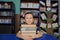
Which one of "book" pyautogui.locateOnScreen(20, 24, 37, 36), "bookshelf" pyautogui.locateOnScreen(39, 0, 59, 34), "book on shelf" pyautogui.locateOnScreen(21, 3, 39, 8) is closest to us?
"book" pyautogui.locateOnScreen(20, 24, 37, 36)

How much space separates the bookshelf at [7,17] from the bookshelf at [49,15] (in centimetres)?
Answer: 97

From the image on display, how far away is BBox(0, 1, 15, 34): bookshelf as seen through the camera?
18.6 feet

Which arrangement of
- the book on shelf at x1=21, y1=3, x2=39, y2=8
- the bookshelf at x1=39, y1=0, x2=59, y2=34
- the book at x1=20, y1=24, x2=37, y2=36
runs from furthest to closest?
the book on shelf at x1=21, y1=3, x2=39, y2=8 → the bookshelf at x1=39, y1=0, x2=59, y2=34 → the book at x1=20, y1=24, x2=37, y2=36

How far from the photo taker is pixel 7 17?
594 centimetres

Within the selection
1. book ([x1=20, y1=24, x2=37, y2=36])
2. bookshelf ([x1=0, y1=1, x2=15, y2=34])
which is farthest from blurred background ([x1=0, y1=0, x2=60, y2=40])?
book ([x1=20, y1=24, x2=37, y2=36])

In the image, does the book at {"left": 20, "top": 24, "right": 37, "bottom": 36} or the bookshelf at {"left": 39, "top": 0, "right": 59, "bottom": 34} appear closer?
the book at {"left": 20, "top": 24, "right": 37, "bottom": 36}

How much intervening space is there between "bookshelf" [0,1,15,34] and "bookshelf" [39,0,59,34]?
Result: 97 cm

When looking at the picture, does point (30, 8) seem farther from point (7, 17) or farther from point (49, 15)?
point (7, 17)

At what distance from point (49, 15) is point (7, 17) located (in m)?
1.44

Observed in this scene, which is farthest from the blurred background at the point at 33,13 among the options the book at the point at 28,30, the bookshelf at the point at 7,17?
the book at the point at 28,30

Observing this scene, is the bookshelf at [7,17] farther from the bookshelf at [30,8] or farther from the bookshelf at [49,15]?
the bookshelf at [49,15]

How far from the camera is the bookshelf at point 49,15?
A: 18.4 ft

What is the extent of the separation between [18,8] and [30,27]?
4036 millimetres

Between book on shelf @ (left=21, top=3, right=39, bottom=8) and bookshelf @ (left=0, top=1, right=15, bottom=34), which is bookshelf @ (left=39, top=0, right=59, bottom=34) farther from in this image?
bookshelf @ (left=0, top=1, right=15, bottom=34)
